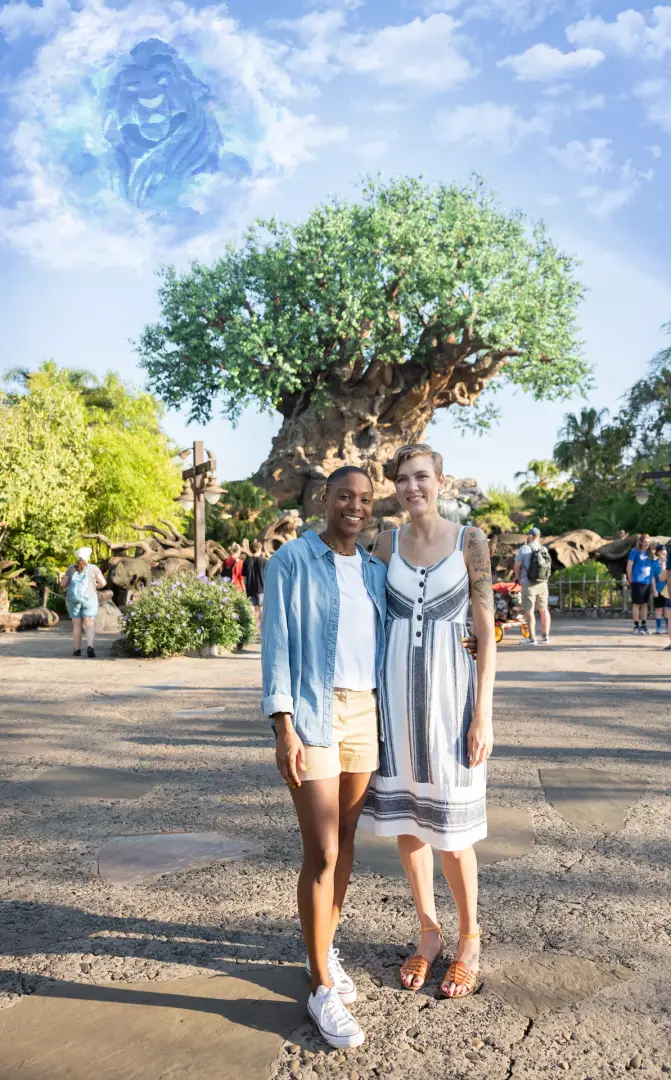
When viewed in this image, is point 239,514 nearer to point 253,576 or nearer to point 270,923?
point 253,576

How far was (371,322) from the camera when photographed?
1208 inches

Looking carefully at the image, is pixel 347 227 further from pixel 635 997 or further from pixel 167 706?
pixel 635 997

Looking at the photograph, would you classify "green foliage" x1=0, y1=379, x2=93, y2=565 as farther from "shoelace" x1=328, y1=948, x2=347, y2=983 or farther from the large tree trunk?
"shoelace" x1=328, y1=948, x2=347, y2=983

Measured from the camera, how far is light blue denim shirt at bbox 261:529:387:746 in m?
2.67

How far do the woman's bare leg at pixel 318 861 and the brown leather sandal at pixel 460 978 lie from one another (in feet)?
1.36

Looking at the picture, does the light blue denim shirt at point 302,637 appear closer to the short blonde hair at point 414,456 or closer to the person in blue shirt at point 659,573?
the short blonde hair at point 414,456

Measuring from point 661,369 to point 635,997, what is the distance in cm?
4566

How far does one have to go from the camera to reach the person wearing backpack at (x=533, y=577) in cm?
1417

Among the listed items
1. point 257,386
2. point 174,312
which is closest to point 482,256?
point 257,386

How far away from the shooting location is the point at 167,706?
8.49 meters

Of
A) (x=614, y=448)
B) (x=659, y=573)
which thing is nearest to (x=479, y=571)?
(x=659, y=573)

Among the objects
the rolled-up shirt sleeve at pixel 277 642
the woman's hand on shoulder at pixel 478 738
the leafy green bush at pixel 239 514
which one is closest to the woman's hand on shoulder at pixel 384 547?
the rolled-up shirt sleeve at pixel 277 642

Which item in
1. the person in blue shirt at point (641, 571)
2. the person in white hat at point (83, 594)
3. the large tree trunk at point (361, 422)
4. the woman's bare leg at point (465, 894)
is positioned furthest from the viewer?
the large tree trunk at point (361, 422)

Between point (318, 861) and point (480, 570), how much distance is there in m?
1.09
